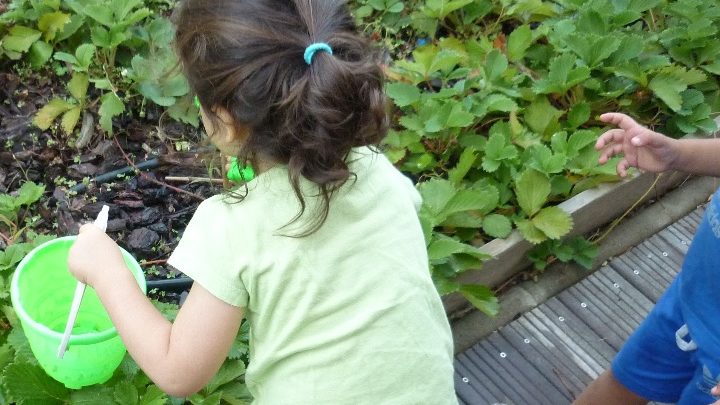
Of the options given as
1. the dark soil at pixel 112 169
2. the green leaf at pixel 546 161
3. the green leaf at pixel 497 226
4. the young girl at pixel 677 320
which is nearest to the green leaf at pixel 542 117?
the green leaf at pixel 546 161

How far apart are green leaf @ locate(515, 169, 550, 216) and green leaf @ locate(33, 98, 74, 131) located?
4.99 ft

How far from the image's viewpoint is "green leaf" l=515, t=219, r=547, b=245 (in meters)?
2.49

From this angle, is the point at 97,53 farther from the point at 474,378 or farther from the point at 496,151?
the point at 474,378

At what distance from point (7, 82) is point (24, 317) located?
59.3 inches

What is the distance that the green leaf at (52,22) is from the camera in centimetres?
269

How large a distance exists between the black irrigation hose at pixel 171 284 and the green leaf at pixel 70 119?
68 centimetres

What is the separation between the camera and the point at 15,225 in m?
2.32

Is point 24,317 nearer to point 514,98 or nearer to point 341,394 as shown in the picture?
point 341,394

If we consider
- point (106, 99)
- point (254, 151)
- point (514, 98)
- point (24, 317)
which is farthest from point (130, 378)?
point (514, 98)

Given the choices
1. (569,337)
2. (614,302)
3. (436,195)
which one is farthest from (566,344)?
(436,195)

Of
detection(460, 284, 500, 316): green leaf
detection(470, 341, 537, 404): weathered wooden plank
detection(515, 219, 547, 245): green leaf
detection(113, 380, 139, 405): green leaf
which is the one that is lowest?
detection(470, 341, 537, 404): weathered wooden plank

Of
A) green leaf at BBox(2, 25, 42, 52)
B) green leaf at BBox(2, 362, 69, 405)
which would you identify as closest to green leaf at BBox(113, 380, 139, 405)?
green leaf at BBox(2, 362, 69, 405)

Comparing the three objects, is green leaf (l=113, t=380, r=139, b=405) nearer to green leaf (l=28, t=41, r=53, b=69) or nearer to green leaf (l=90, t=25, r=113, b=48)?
green leaf (l=90, t=25, r=113, b=48)

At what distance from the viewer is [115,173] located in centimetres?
254
